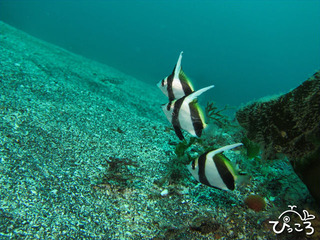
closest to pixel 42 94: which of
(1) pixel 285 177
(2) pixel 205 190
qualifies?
(2) pixel 205 190

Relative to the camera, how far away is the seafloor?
237cm

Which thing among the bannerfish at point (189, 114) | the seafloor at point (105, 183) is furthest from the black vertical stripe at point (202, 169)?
the seafloor at point (105, 183)

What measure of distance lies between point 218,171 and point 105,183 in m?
1.84

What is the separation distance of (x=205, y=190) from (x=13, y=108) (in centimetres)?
383

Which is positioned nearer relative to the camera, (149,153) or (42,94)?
(149,153)

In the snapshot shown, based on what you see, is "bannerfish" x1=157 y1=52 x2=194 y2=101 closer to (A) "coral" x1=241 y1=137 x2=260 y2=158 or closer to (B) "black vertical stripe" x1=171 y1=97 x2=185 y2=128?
(B) "black vertical stripe" x1=171 y1=97 x2=185 y2=128

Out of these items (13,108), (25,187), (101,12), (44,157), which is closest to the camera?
(25,187)

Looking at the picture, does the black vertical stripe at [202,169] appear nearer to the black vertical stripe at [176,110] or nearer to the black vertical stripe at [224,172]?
the black vertical stripe at [224,172]

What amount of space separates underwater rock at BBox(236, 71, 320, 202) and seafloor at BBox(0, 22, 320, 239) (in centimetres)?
51

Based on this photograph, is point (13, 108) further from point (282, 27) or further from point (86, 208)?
point (282, 27)

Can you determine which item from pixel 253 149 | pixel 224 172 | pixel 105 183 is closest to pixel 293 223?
pixel 253 149

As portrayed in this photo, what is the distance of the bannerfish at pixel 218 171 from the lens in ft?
6.15

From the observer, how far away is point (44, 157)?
3.07 meters

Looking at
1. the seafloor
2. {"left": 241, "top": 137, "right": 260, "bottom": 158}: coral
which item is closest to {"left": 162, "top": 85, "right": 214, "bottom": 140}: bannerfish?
the seafloor
